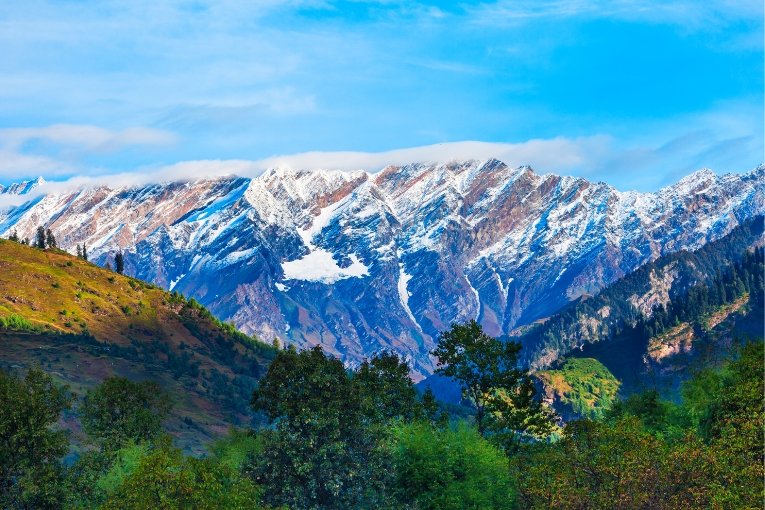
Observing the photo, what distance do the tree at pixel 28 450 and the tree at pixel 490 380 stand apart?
52.9 m

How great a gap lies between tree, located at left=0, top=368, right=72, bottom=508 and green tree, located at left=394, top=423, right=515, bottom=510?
3638 centimetres

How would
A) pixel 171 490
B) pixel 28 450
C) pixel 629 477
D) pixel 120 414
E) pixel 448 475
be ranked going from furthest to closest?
1. pixel 120 414
2. pixel 448 475
3. pixel 28 450
4. pixel 171 490
5. pixel 629 477

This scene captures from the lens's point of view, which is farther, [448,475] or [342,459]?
[448,475]

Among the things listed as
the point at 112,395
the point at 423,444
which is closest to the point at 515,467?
the point at 423,444

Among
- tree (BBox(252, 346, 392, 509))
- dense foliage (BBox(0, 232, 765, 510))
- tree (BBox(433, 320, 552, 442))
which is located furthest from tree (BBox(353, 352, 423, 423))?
tree (BBox(252, 346, 392, 509))

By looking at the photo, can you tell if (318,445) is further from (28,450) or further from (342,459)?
(28,450)

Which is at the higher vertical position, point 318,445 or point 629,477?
point 318,445

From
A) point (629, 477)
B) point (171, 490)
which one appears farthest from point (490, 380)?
point (171, 490)

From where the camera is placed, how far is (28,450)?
3799 inches

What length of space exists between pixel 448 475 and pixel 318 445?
15145 mm

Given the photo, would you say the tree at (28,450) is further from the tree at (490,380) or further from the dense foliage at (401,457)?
the tree at (490,380)

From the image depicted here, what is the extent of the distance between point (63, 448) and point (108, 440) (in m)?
35.9

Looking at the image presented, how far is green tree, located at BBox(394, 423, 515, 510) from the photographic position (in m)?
98.3

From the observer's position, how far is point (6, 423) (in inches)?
3716
